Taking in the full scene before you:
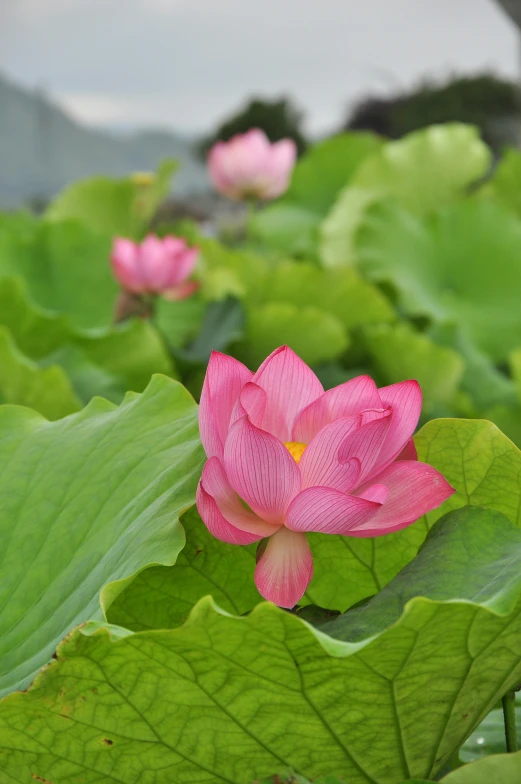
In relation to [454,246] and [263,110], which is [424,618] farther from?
[263,110]

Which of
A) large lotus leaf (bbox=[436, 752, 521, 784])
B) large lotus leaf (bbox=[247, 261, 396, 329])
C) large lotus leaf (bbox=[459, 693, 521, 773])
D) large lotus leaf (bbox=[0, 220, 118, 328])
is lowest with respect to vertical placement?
large lotus leaf (bbox=[247, 261, 396, 329])

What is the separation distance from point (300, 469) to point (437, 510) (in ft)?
0.30

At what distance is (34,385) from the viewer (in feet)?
3.35

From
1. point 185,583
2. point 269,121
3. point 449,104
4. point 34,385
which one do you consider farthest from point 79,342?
point 269,121

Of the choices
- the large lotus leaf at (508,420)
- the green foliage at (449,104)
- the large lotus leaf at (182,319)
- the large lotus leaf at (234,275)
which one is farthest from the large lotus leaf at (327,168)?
the green foliage at (449,104)

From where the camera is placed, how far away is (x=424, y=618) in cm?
34

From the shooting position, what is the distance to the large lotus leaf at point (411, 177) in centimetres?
204

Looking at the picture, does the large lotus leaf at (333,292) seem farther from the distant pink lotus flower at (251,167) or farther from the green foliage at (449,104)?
the green foliage at (449,104)

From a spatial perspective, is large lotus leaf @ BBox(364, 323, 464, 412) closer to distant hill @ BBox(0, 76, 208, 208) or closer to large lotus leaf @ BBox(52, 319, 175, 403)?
Answer: large lotus leaf @ BBox(52, 319, 175, 403)

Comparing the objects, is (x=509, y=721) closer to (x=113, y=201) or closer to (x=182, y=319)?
(x=182, y=319)

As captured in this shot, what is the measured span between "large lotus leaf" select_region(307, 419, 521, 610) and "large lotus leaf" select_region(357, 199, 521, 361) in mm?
1429

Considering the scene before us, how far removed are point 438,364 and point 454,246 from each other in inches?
21.8

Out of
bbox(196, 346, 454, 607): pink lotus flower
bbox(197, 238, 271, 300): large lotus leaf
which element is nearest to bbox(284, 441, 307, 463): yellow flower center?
bbox(196, 346, 454, 607): pink lotus flower

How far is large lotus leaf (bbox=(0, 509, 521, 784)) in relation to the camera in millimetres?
344
